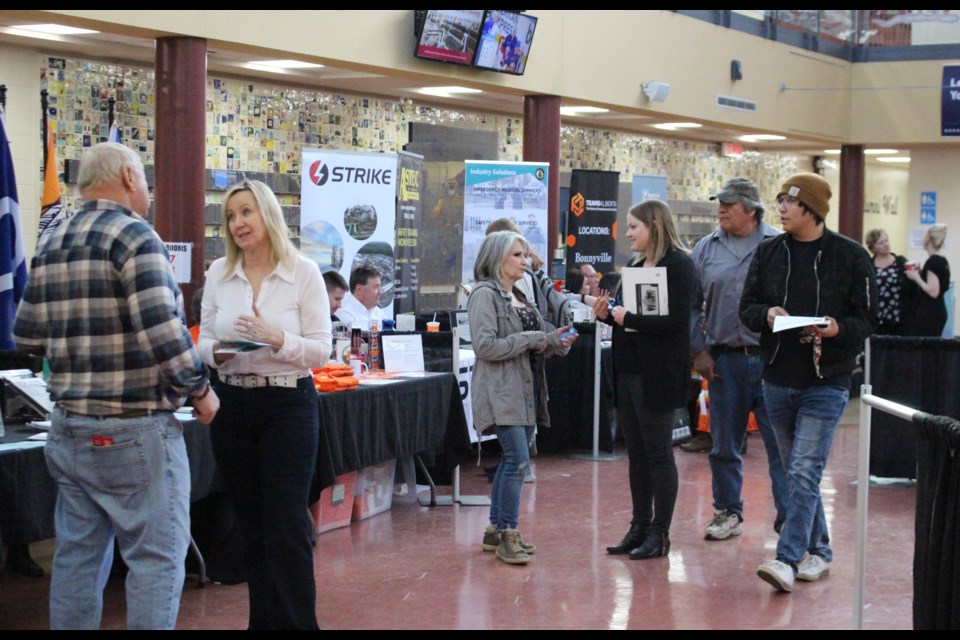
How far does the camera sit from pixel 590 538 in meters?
6.14

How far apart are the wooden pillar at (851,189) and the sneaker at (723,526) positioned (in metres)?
12.3

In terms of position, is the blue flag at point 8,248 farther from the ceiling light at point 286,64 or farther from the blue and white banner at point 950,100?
the blue and white banner at point 950,100

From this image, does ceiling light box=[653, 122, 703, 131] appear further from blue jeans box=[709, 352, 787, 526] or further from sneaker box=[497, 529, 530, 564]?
sneaker box=[497, 529, 530, 564]

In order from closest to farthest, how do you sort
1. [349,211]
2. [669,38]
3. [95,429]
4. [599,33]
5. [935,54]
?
[95,429]
[349,211]
[599,33]
[669,38]
[935,54]

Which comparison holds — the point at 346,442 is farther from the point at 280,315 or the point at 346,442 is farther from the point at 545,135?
the point at 545,135

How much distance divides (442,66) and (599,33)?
2.65 m

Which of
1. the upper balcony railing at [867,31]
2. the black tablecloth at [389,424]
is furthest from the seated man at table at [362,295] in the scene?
the upper balcony railing at [867,31]

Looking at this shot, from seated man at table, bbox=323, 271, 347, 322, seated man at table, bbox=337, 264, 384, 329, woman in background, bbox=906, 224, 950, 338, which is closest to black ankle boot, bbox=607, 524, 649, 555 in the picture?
seated man at table, bbox=323, 271, 347, 322

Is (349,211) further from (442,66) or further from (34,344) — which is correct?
(34,344)

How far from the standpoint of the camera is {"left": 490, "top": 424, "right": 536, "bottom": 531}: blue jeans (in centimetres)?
548

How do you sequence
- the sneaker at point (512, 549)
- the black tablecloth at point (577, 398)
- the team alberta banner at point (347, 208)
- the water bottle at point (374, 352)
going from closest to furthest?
the sneaker at point (512, 549), the water bottle at point (374, 352), the team alberta banner at point (347, 208), the black tablecloth at point (577, 398)

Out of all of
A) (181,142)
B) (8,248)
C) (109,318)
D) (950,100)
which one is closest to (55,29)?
(181,142)

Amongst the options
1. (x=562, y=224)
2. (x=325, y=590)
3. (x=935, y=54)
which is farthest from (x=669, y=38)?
(x=325, y=590)

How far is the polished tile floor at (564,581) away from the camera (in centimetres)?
468
